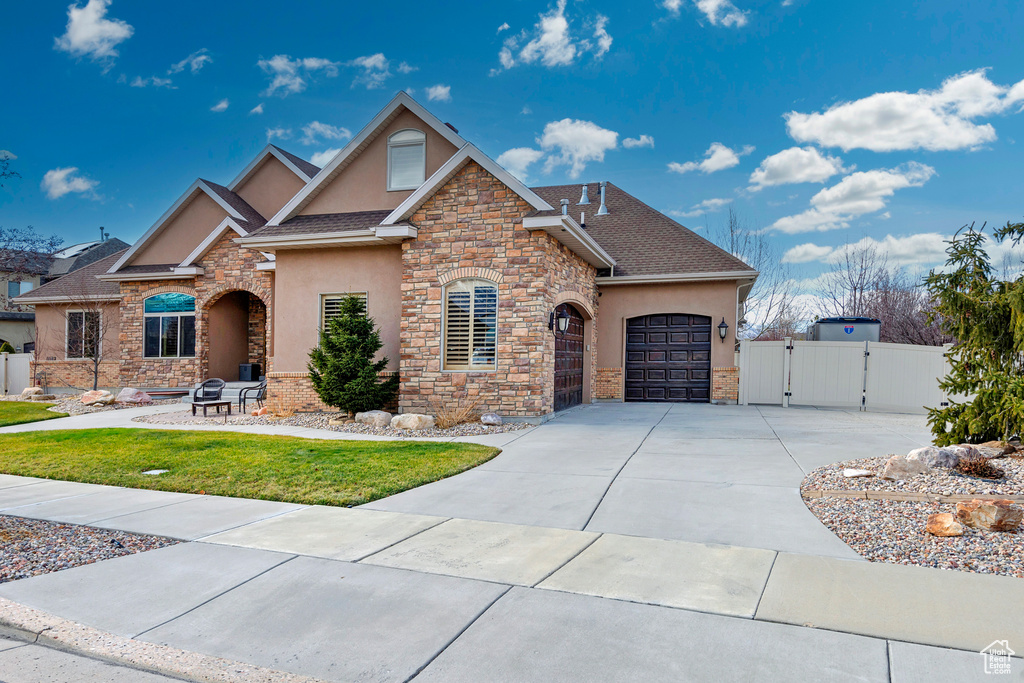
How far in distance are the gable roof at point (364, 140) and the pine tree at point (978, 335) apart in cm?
983

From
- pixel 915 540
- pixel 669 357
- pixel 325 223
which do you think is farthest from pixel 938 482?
pixel 325 223

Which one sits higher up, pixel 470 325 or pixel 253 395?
pixel 470 325

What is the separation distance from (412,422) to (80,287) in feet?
57.8

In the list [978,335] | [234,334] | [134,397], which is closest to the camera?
[978,335]

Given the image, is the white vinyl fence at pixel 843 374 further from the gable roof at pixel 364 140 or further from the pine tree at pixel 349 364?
the pine tree at pixel 349 364

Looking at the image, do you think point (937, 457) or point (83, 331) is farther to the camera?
point (83, 331)

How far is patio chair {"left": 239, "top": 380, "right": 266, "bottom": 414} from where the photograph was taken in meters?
16.1

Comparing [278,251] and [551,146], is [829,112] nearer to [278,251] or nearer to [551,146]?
[551,146]

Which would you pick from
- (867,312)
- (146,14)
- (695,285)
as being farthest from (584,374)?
(867,312)

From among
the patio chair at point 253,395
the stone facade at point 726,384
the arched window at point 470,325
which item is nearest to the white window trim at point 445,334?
the arched window at point 470,325

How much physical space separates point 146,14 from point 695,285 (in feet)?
56.1

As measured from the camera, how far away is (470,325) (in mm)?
12898

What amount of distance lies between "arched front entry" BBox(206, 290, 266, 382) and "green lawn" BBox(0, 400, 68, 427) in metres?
4.35

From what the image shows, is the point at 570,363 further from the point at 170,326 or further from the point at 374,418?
the point at 170,326
